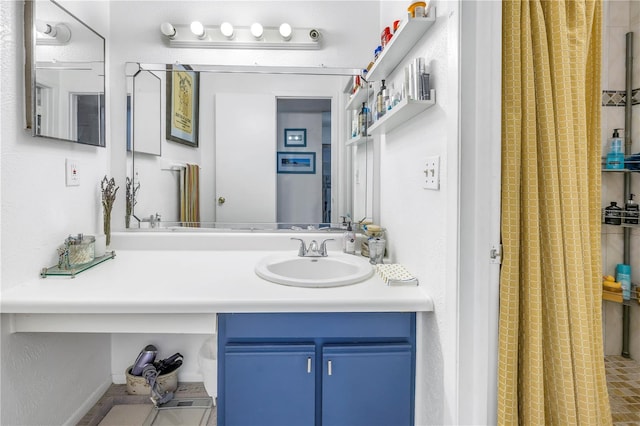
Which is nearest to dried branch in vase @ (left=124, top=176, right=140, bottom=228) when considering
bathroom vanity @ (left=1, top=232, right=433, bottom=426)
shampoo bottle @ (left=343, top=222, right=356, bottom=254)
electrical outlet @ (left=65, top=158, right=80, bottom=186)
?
electrical outlet @ (left=65, top=158, right=80, bottom=186)

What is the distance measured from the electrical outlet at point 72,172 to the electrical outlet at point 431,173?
4.89ft

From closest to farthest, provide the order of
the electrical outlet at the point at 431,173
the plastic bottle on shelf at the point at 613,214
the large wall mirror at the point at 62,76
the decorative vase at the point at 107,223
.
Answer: the electrical outlet at the point at 431,173
the large wall mirror at the point at 62,76
the decorative vase at the point at 107,223
the plastic bottle on shelf at the point at 613,214

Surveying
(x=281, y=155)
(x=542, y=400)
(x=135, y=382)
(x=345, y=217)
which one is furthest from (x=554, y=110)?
(x=135, y=382)

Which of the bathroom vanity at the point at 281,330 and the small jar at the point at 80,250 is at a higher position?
the small jar at the point at 80,250

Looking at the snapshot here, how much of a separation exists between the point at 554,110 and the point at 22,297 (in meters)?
1.73

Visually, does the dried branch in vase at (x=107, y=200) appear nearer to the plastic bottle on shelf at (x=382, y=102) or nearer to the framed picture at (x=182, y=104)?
the framed picture at (x=182, y=104)

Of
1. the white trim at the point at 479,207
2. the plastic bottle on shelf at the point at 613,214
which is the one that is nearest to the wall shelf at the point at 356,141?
the white trim at the point at 479,207

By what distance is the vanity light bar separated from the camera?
1841mm

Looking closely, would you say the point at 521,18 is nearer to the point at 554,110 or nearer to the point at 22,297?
the point at 554,110

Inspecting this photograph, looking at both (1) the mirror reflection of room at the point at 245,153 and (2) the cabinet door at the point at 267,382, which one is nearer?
(2) the cabinet door at the point at 267,382

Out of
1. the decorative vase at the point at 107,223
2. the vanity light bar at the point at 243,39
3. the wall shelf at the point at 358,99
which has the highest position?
the vanity light bar at the point at 243,39

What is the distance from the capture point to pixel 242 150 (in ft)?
6.16

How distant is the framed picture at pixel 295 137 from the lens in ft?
6.19

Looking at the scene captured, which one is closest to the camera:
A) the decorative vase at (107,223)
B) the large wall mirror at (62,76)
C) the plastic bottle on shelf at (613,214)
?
the large wall mirror at (62,76)
